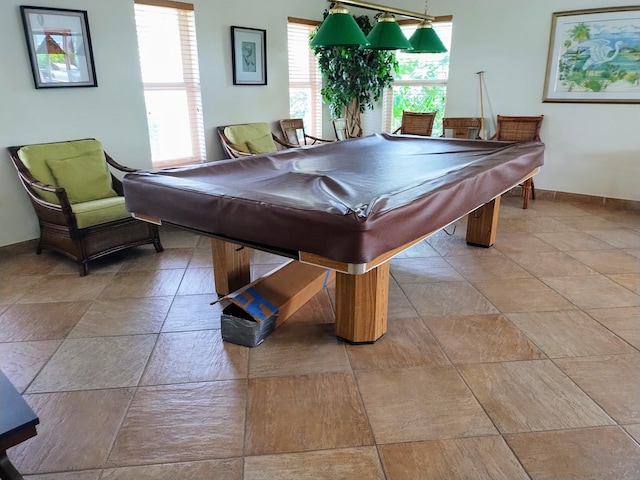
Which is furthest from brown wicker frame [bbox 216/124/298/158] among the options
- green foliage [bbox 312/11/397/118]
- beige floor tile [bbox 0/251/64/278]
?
beige floor tile [bbox 0/251/64/278]

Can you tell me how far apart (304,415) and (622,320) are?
79.4 inches

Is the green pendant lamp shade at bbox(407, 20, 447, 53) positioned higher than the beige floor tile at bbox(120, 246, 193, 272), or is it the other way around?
the green pendant lamp shade at bbox(407, 20, 447, 53)

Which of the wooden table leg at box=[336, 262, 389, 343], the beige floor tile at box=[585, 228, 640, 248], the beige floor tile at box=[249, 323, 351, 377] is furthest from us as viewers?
the beige floor tile at box=[585, 228, 640, 248]

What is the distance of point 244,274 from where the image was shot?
306 cm

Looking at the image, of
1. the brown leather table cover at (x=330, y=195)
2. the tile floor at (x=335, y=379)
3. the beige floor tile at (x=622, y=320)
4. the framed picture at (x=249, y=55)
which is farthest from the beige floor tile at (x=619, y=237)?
the framed picture at (x=249, y=55)

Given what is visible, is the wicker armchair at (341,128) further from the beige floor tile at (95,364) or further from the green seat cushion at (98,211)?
the beige floor tile at (95,364)

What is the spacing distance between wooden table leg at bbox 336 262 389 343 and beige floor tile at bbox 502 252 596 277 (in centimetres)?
156

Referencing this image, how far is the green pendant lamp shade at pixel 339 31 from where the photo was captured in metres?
2.96

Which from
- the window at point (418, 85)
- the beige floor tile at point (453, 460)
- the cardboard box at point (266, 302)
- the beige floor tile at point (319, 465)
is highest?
the window at point (418, 85)

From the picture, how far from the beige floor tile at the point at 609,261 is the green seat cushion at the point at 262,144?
325 centimetres

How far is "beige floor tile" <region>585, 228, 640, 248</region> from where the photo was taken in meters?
3.98

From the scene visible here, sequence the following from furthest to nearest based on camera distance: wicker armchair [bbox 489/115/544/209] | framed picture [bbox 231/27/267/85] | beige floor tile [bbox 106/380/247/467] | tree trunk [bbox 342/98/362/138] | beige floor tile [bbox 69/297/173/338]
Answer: tree trunk [bbox 342/98/362/138]
wicker armchair [bbox 489/115/544/209]
framed picture [bbox 231/27/267/85]
beige floor tile [bbox 69/297/173/338]
beige floor tile [bbox 106/380/247/467]

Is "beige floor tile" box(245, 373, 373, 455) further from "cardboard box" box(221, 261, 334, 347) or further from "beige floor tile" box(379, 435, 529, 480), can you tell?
"cardboard box" box(221, 261, 334, 347)

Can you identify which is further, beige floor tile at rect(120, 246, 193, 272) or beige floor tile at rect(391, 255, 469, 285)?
beige floor tile at rect(120, 246, 193, 272)
